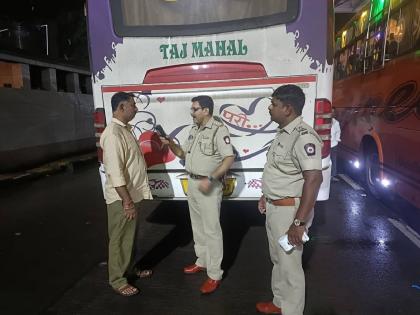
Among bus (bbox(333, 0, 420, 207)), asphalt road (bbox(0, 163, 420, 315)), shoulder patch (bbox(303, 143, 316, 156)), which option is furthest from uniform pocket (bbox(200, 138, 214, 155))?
bus (bbox(333, 0, 420, 207))

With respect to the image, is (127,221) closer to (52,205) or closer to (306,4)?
(306,4)

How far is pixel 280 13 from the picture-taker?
4148 millimetres

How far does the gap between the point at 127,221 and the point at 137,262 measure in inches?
42.4

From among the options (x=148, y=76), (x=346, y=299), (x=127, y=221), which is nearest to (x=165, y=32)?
(x=148, y=76)

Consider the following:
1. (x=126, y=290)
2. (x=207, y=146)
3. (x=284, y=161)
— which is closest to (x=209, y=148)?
(x=207, y=146)

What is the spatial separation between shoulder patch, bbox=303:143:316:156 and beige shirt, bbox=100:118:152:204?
1.55 metres

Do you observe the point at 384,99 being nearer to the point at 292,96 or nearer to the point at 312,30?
the point at 312,30

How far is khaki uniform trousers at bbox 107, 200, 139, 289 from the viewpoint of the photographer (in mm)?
3580

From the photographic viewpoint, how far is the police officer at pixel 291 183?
2.63 m

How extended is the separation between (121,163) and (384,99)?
4388mm

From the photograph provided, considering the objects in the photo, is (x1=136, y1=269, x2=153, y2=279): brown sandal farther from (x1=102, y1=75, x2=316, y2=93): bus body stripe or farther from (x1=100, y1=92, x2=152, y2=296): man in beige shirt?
(x1=102, y1=75, x2=316, y2=93): bus body stripe

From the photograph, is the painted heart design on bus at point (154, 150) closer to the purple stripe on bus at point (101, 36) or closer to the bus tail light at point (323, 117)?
the purple stripe on bus at point (101, 36)

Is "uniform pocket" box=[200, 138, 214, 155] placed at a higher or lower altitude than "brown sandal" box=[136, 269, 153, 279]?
higher

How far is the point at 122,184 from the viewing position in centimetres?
335
